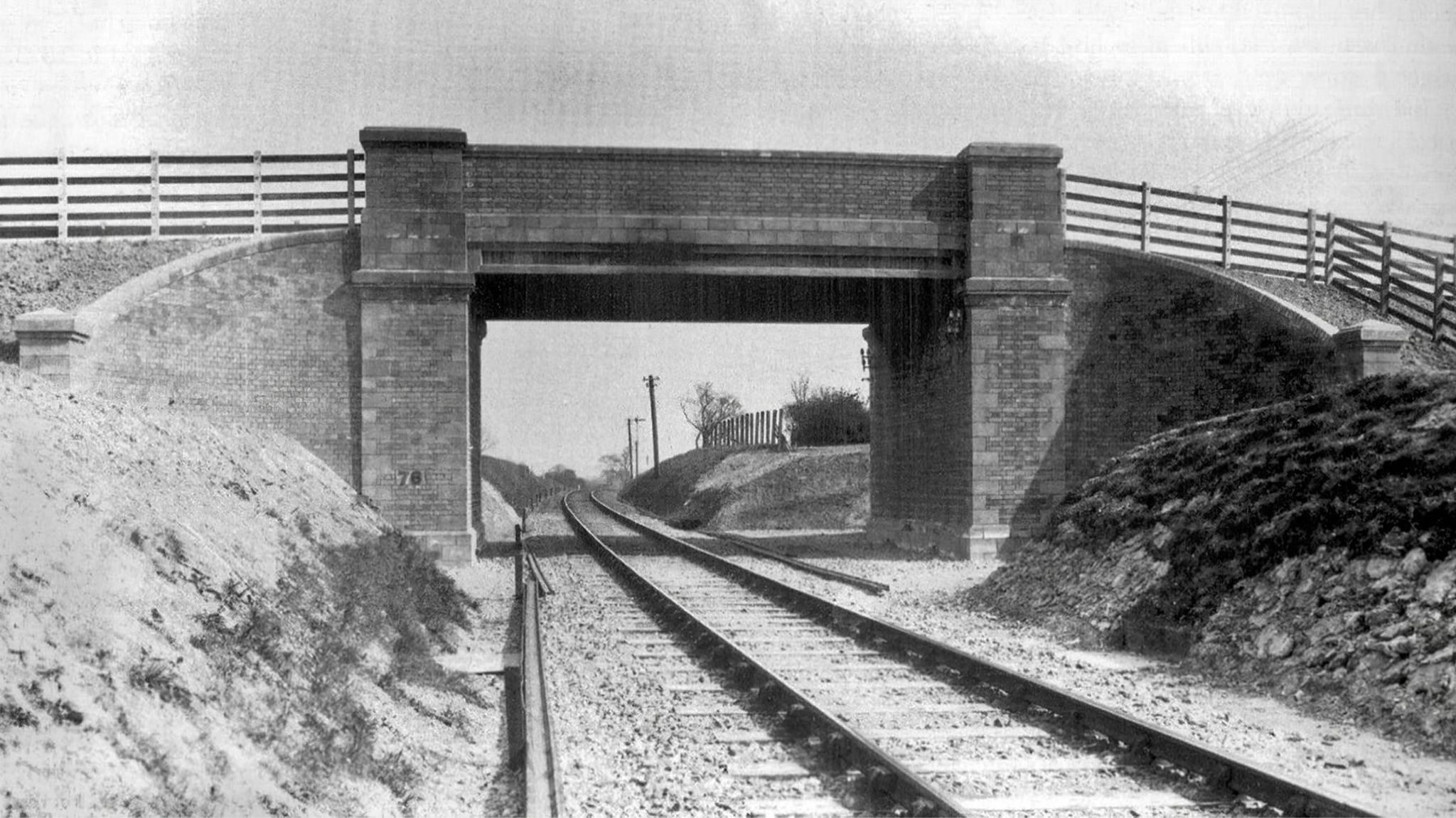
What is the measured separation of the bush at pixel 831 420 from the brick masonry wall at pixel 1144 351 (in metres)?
27.3

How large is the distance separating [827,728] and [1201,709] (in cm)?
281

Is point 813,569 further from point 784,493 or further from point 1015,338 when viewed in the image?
point 784,493

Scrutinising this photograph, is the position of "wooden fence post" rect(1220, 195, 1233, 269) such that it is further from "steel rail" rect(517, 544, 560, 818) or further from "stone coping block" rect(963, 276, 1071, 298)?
"steel rail" rect(517, 544, 560, 818)

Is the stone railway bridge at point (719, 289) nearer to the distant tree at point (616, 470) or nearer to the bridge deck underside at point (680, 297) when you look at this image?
the bridge deck underside at point (680, 297)

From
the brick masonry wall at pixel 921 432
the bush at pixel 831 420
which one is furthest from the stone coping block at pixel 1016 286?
the bush at pixel 831 420

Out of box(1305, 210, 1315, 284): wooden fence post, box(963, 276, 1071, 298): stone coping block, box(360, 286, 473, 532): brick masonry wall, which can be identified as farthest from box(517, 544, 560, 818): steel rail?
box(1305, 210, 1315, 284): wooden fence post

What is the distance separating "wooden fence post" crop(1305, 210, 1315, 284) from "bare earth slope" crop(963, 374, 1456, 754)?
10.1m

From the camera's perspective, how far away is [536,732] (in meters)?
6.55

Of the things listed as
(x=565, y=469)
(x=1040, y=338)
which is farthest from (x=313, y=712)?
(x=565, y=469)

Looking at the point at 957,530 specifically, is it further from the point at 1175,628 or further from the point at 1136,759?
the point at 1136,759

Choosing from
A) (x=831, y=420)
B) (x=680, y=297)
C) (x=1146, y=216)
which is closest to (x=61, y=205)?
(x=680, y=297)

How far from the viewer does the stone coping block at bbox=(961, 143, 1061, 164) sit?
18.1 m

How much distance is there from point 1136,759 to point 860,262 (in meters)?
12.6

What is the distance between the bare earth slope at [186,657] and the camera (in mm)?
4359
